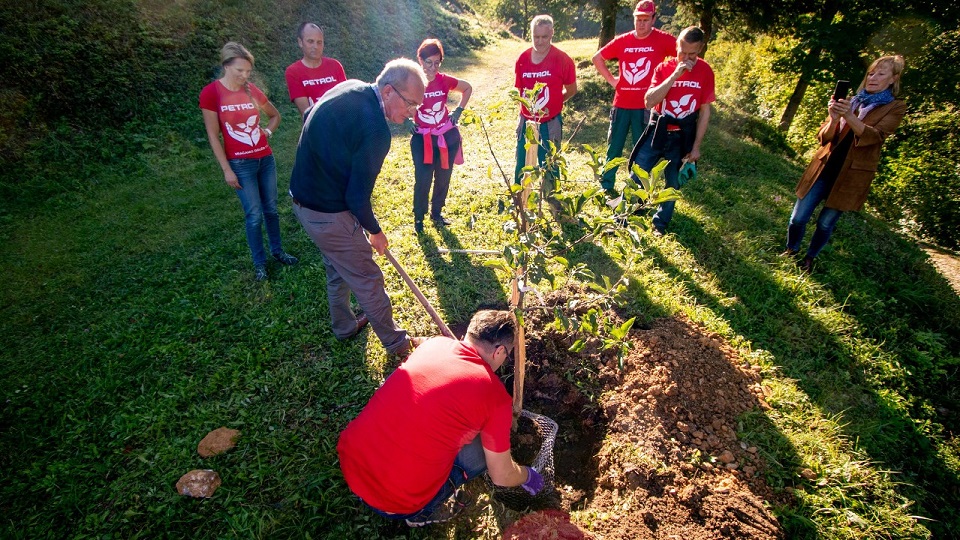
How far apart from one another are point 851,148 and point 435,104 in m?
3.94

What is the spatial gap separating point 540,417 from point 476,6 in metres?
41.6

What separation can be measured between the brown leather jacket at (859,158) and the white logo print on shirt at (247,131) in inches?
207

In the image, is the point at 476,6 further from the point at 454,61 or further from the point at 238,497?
the point at 238,497

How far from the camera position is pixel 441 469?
6.84 ft

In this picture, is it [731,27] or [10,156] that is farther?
[731,27]

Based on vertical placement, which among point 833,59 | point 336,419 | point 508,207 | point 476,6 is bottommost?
point 336,419

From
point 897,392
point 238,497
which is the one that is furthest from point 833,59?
point 238,497

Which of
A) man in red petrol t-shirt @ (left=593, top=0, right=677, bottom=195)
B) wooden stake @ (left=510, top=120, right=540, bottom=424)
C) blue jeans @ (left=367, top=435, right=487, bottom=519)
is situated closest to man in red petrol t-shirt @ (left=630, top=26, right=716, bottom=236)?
man in red petrol t-shirt @ (left=593, top=0, right=677, bottom=195)

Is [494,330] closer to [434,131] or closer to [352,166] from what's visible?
[352,166]

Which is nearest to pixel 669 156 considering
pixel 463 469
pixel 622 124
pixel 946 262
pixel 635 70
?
pixel 622 124

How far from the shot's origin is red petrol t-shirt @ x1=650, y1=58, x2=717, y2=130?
13.6ft

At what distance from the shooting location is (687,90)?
13.7 feet

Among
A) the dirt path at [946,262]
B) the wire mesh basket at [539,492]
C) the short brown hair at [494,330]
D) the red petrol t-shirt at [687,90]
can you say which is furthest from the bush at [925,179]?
the short brown hair at [494,330]

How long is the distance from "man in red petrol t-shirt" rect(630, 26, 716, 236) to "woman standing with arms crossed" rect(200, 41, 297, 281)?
3750mm
